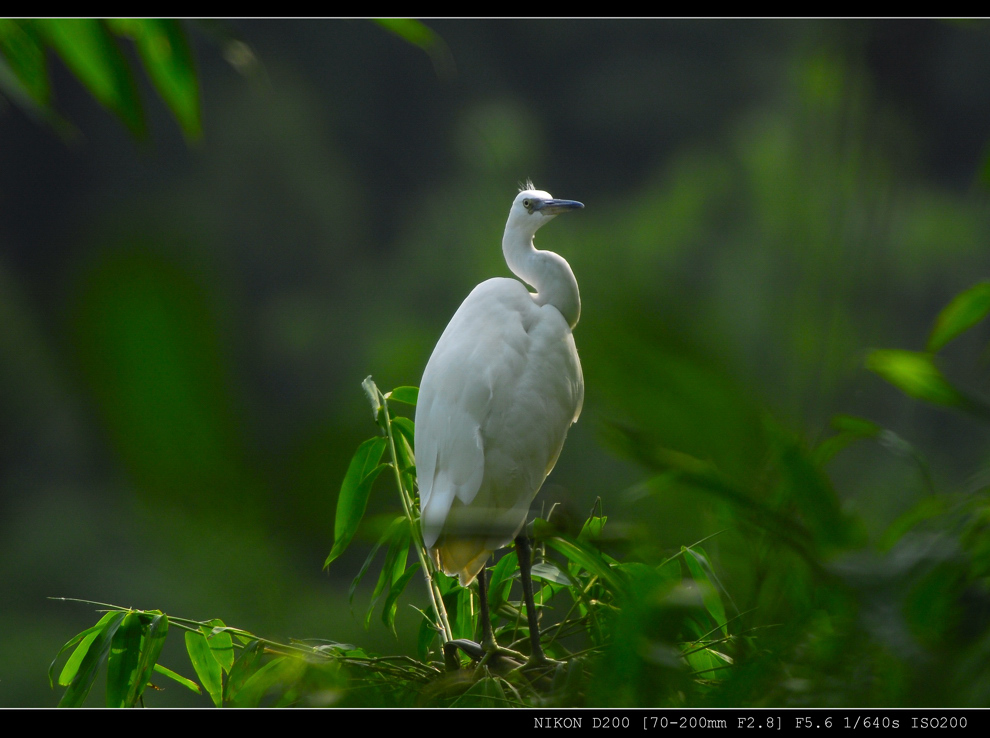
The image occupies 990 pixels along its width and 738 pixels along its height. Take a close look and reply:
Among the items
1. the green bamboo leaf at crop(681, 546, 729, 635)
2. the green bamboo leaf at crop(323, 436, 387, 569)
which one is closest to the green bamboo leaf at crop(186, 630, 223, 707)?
the green bamboo leaf at crop(323, 436, 387, 569)

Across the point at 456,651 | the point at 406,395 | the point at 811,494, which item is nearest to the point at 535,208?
the point at 406,395

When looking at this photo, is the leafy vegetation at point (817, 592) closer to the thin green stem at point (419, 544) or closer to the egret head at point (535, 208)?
the thin green stem at point (419, 544)

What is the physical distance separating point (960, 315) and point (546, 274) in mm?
731

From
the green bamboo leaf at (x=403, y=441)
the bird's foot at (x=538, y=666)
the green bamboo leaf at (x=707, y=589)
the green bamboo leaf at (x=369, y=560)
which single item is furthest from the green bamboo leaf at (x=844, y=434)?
the green bamboo leaf at (x=403, y=441)

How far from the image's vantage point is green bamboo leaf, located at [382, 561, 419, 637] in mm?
817

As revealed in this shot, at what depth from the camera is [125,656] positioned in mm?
724

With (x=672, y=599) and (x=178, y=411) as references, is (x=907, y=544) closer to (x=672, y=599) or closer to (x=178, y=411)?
(x=672, y=599)

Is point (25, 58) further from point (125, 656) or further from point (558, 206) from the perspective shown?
point (558, 206)

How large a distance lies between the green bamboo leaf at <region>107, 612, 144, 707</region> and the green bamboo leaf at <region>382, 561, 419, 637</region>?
237 mm

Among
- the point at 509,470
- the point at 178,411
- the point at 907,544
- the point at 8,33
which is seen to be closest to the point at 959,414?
the point at 907,544

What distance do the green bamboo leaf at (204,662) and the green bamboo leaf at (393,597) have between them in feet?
0.58

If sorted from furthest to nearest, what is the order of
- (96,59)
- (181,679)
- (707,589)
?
(181,679), (707,589), (96,59)

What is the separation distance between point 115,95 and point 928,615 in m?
0.27

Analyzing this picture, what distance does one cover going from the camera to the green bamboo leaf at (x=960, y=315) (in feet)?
1.05
